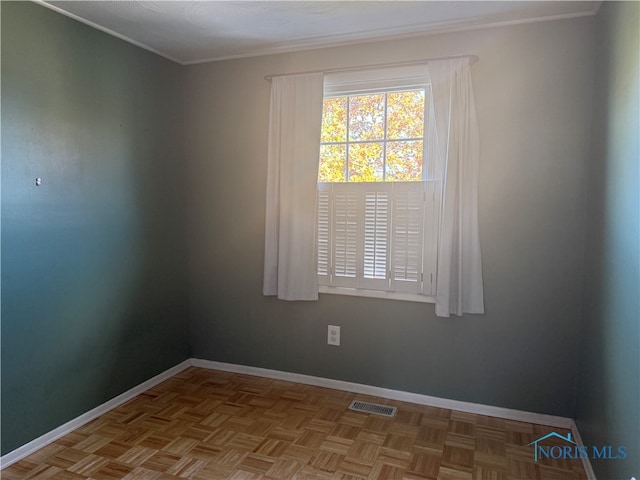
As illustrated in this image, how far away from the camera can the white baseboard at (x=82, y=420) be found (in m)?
2.07

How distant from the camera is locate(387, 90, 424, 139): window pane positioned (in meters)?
2.56

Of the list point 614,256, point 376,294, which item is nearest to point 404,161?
point 376,294

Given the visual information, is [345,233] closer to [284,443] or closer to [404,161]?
[404,161]

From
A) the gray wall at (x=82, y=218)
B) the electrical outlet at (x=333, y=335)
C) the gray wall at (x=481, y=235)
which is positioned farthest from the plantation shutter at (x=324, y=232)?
the gray wall at (x=82, y=218)

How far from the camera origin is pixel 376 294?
2.71 metres

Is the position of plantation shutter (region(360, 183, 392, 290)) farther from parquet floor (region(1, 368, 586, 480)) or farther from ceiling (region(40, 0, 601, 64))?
ceiling (region(40, 0, 601, 64))

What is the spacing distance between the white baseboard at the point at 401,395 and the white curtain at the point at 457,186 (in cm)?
60

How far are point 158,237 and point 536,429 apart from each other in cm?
266

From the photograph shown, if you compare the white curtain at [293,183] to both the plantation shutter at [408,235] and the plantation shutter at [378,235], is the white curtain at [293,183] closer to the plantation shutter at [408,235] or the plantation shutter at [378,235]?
the plantation shutter at [378,235]

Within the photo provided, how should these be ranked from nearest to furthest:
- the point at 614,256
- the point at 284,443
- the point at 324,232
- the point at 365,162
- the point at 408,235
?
the point at 614,256
the point at 284,443
the point at 408,235
the point at 365,162
the point at 324,232

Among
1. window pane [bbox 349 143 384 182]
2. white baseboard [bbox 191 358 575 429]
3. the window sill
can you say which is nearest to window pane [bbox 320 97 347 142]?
window pane [bbox 349 143 384 182]

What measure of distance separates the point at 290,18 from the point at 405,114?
87 centimetres

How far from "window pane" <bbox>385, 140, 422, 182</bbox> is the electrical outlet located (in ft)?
3.44

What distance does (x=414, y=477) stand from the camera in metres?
1.96
